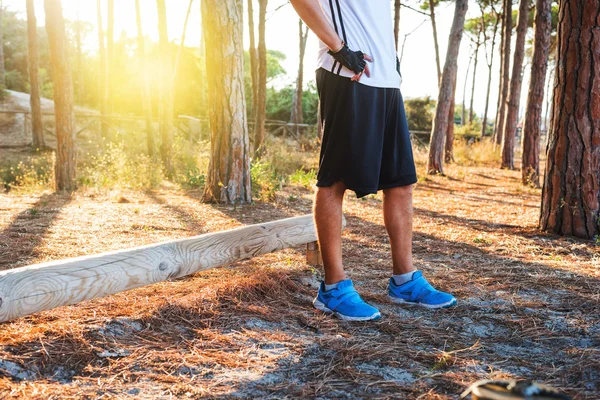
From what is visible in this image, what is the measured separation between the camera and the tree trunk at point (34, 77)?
1532 centimetres

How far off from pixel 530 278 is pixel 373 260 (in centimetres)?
110

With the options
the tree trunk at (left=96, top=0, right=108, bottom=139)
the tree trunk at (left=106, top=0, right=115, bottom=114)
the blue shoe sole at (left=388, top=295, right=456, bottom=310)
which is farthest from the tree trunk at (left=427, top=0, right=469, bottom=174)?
the tree trunk at (left=96, top=0, right=108, bottom=139)

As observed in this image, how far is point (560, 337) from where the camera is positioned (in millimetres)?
2393

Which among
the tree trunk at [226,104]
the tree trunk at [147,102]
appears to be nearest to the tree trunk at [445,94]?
the tree trunk at [226,104]

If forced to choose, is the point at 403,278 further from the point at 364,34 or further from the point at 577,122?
the point at 577,122

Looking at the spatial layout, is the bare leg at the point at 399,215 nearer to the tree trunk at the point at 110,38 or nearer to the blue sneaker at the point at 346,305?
the blue sneaker at the point at 346,305

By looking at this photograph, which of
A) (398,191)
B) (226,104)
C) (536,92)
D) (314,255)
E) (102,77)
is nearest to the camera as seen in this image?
(398,191)

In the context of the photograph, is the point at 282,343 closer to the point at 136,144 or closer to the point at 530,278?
the point at 530,278

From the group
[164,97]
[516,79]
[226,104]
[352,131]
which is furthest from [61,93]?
[516,79]

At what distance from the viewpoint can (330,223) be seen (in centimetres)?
258

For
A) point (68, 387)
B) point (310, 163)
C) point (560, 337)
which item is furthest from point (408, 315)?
point (310, 163)

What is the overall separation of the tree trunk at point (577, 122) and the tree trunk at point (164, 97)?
8.00 metres

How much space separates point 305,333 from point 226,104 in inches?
182

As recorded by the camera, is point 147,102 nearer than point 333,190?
No
